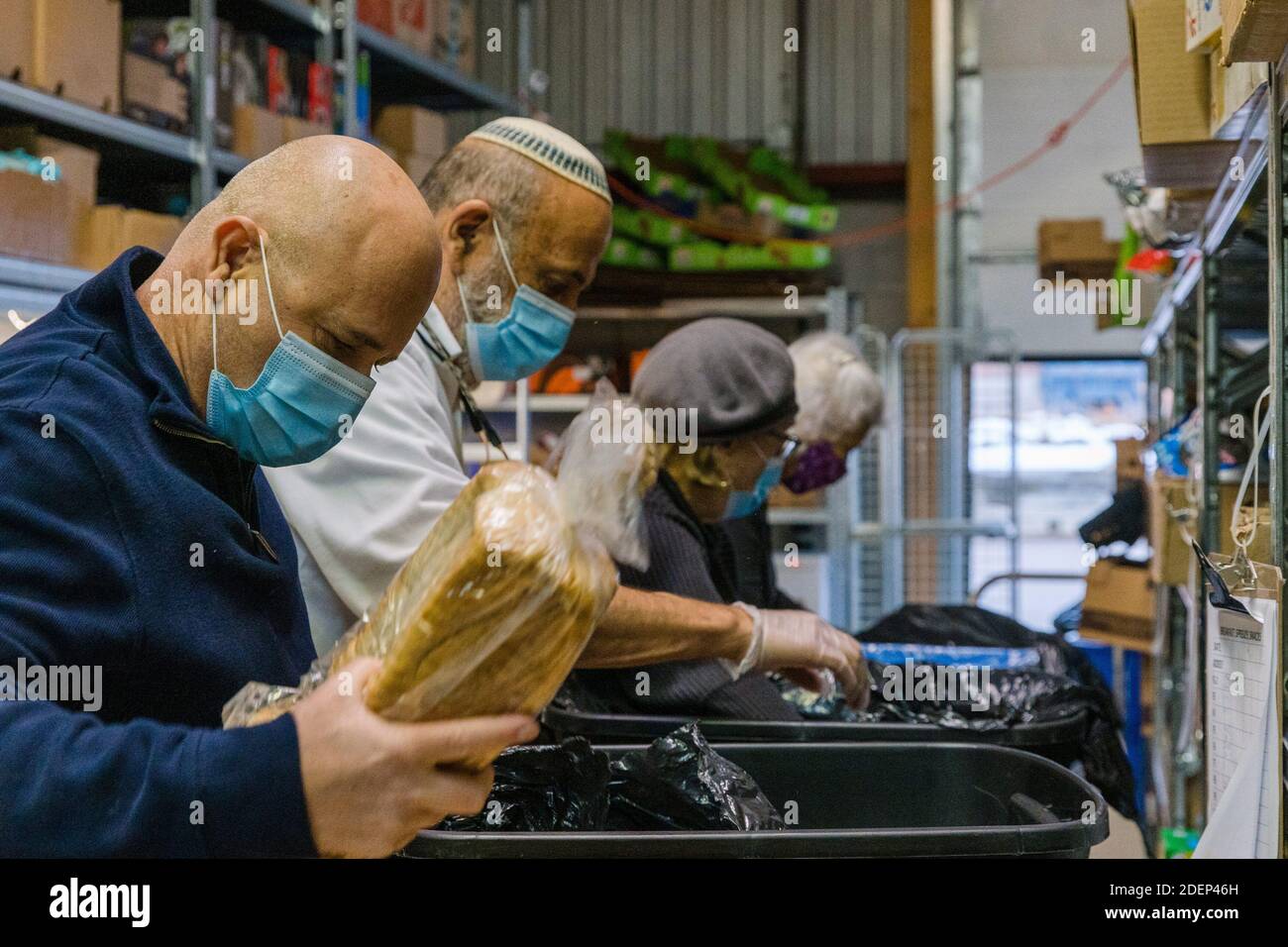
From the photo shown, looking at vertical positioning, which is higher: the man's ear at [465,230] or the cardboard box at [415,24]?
the cardboard box at [415,24]

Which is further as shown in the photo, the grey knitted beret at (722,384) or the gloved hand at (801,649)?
the grey knitted beret at (722,384)

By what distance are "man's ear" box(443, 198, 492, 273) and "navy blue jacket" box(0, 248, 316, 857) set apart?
29.9 inches

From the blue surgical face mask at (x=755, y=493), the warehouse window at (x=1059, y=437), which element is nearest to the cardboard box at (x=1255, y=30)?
the blue surgical face mask at (x=755, y=493)

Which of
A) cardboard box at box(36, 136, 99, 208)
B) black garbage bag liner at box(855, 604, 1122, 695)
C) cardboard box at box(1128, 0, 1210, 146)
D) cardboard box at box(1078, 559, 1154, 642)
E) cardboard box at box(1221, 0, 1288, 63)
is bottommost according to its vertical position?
cardboard box at box(1078, 559, 1154, 642)

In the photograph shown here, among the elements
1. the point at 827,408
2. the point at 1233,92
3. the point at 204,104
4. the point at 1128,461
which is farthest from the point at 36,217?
the point at 1128,461

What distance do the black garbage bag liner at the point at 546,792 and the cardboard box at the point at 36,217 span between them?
2.32m

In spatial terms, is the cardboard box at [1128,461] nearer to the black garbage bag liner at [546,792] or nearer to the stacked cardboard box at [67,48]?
the stacked cardboard box at [67,48]

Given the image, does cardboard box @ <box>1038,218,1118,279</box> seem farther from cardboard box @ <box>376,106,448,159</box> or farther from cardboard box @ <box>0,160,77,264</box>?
cardboard box @ <box>0,160,77,264</box>

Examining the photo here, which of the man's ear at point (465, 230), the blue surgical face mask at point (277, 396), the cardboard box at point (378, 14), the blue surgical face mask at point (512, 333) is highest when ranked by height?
the cardboard box at point (378, 14)

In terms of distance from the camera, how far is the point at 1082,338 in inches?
300

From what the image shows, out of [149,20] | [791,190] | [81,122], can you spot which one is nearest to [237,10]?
[149,20]

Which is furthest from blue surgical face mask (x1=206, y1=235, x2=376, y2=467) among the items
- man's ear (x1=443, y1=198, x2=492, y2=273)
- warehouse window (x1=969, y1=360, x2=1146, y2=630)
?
warehouse window (x1=969, y1=360, x2=1146, y2=630)

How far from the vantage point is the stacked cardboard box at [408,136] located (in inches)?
191

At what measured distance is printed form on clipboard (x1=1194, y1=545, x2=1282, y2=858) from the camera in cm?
133
